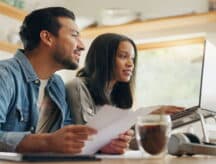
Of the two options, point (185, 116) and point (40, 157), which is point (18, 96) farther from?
point (40, 157)

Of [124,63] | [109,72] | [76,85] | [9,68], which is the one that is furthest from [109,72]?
[9,68]

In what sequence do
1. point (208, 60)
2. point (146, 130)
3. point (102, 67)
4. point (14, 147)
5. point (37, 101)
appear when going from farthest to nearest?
point (102, 67), point (37, 101), point (208, 60), point (14, 147), point (146, 130)

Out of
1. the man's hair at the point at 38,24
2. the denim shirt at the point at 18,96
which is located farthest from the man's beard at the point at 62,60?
the denim shirt at the point at 18,96

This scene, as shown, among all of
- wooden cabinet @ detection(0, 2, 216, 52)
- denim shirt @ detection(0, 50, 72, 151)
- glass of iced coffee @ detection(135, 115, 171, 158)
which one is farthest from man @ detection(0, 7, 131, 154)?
wooden cabinet @ detection(0, 2, 216, 52)

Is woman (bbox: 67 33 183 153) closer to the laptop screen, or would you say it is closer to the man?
the man

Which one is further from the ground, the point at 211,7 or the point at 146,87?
the point at 211,7

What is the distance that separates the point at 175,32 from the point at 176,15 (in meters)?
0.19

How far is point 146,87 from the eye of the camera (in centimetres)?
405

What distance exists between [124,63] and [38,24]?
1.83 feet

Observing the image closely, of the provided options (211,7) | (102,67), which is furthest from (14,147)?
(211,7)

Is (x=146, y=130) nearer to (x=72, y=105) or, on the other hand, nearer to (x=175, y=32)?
(x=72, y=105)

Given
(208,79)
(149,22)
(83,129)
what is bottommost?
(83,129)

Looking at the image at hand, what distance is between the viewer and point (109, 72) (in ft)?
7.68

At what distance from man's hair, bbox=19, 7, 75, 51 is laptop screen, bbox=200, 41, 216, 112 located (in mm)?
818
